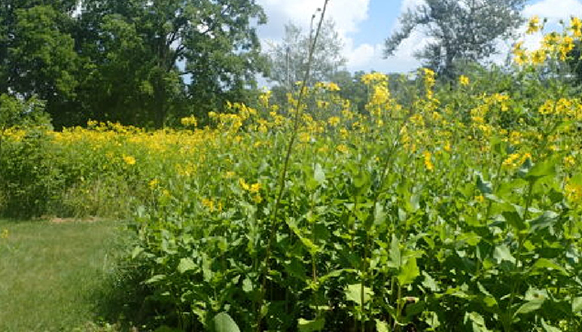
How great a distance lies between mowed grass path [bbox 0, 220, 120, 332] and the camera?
3395mm

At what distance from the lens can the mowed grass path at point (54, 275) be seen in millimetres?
3395

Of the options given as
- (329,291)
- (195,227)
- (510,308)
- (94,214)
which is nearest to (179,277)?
(195,227)

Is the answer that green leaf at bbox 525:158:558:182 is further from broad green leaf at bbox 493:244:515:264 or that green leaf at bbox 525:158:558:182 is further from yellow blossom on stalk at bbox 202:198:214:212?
yellow blossom on stalk at bbox 202:198:214:212

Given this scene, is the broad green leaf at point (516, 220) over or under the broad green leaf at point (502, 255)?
over

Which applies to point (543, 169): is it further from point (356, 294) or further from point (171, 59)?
point (171, 59)

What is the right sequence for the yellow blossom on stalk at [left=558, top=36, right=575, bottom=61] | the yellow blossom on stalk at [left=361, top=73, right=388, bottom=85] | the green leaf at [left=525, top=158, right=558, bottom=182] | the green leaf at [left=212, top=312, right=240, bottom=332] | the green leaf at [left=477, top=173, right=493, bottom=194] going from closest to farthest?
the green leaf at [left=212, top=312, right=240, bottom=332], the green leaf at [left=525, top=158, right=558, bottom=182], the green leaf at [left=477, top=173, right=493, bottom=194], the yellow blossom on stalk at [left=558, top=36, right=575, bottom=61], the yellow blossom on stalk at [left=361, top=73, right=388, bottom=85]

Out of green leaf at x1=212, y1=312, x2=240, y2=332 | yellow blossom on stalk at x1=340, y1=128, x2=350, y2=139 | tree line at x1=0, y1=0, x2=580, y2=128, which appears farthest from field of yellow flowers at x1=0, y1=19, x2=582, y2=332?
tree line at x1=0, y1=0, x2=580, y2=128

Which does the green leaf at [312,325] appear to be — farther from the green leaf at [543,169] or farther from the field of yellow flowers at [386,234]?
the green leaf at [543,169]

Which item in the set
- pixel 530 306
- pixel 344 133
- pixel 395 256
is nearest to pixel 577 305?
pixel 530 306

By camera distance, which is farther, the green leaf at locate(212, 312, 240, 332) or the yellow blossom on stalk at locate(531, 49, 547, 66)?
the yellow blossom on stalk at locate(531, 49, 547, 66)

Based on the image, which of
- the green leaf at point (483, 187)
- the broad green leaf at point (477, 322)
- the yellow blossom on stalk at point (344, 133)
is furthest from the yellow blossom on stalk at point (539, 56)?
the yellow blossom on stalk at point (344, 133)

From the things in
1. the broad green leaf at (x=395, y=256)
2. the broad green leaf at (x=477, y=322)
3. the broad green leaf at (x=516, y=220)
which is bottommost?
the broad green leaf at (x=477, y=322)

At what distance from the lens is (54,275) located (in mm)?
4359

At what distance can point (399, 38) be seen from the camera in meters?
28.5
